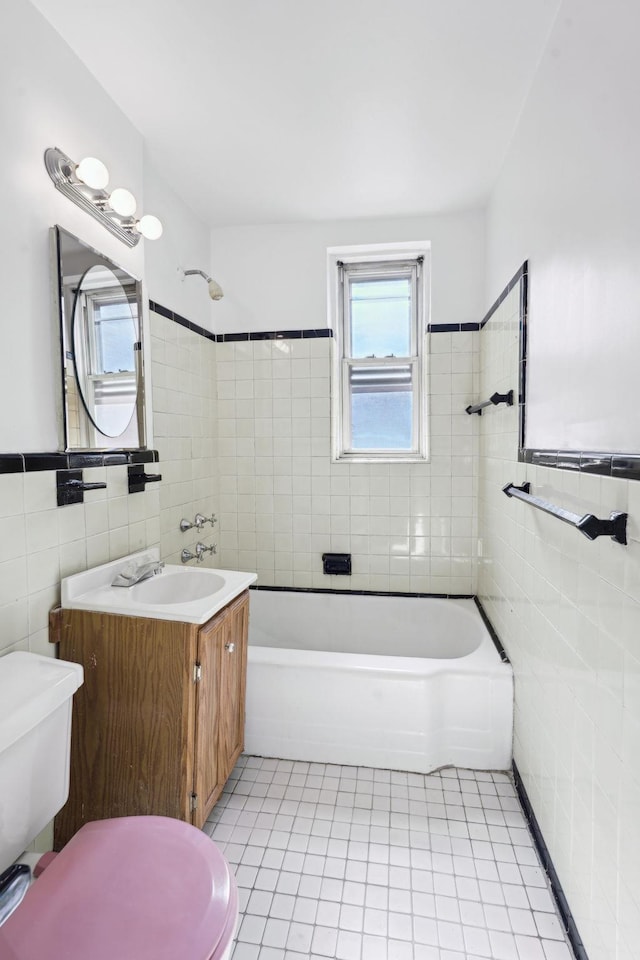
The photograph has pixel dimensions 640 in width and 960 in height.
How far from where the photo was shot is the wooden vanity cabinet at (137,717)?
1.33 m

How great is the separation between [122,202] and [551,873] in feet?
8.00

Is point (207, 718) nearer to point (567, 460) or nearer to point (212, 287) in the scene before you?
point (567, 460)

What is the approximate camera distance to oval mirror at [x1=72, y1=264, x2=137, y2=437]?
1.47 meters

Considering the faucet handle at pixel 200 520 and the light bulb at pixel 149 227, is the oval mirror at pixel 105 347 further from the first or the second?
the faucet handle at pixel 200 520

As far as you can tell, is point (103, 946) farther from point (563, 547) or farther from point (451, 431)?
point (451, 431)

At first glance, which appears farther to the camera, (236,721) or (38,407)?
(236,721)

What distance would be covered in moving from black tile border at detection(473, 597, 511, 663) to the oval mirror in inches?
68.6

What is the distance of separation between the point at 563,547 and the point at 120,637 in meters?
1.30

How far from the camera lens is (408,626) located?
253 centimetres

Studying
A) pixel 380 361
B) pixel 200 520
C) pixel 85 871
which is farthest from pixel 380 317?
pixel 85 871

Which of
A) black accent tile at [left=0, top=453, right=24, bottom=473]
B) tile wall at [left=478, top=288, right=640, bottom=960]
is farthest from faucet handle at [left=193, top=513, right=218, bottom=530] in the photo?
tile wall at [left=478, top=288, right=640, bottom=960]

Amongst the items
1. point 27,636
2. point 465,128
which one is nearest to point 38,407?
point 27,636

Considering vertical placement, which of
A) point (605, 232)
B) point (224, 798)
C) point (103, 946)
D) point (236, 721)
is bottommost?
point (224, 798)

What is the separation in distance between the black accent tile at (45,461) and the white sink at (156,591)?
13.5 inches
